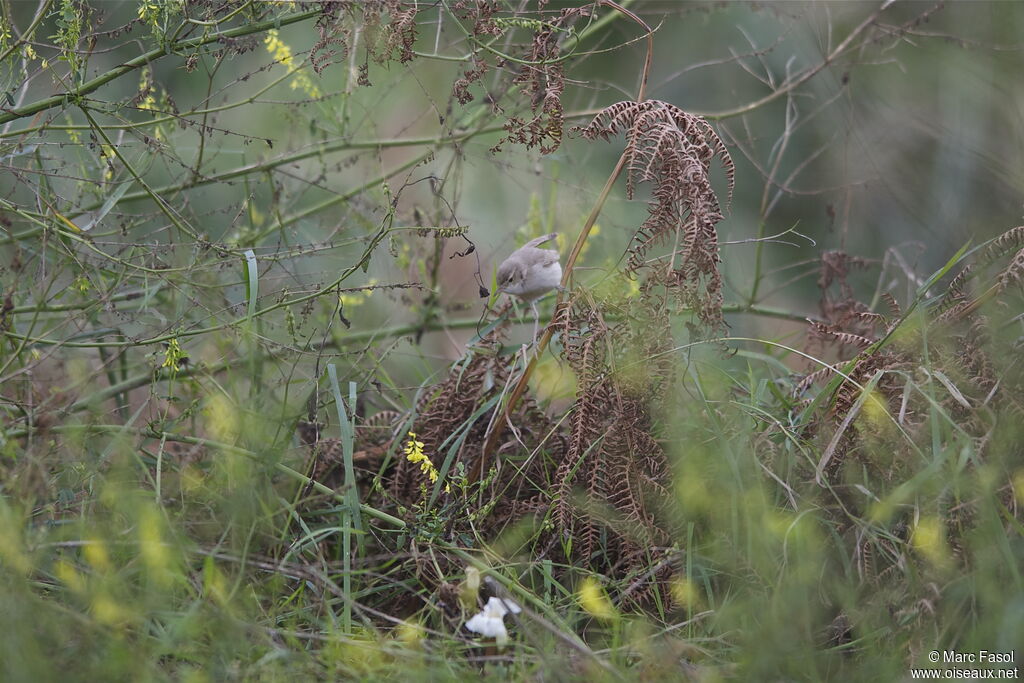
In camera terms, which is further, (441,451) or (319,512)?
(441,451)

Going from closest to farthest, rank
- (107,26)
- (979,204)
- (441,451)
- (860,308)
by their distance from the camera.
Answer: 1. (441,451)
2. (860,308)
3. (979,204)
4. (107,26)

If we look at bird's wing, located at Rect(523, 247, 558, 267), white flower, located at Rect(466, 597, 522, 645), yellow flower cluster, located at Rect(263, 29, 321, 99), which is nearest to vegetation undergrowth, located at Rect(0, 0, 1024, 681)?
white flower, located at Rect(466, 597, 522, 645)

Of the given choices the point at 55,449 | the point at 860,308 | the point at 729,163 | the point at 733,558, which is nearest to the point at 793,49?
the point at 860,308

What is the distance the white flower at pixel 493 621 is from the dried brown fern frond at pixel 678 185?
2.91 feet

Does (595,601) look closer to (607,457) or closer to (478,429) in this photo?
(607,457)

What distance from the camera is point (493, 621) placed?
1.95m

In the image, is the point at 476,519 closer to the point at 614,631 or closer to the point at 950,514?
the point at 614,631

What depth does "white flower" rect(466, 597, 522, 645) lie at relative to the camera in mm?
1936

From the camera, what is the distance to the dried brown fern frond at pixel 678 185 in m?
2.26

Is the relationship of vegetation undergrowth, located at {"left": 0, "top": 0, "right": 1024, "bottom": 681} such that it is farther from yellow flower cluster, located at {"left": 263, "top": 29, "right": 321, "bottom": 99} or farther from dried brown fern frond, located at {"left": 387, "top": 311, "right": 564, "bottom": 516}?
yellow flower cluster, located at {"left": 263, "top": 29, "right": 321, "bottom": 99}

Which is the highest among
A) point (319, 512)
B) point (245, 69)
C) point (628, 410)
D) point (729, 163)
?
point (245, 69)

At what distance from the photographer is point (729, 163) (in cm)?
236

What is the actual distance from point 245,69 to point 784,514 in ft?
14.1

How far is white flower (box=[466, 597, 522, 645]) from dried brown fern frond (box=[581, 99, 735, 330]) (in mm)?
888
